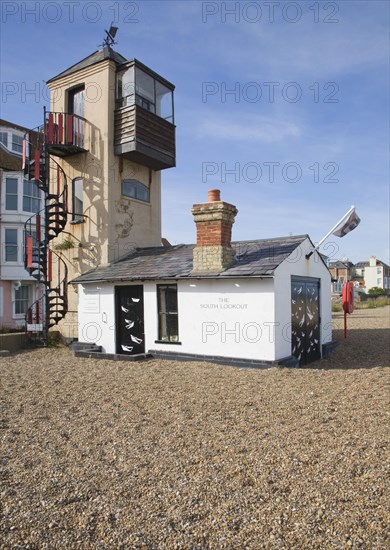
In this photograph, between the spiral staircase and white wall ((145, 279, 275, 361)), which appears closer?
white wall ((145, 279, 275, 361))

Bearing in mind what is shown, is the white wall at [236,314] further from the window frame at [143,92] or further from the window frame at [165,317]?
the window frame at [143,92]

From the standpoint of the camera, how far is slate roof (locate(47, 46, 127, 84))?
14.4 m

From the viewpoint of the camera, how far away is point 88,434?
551 cm

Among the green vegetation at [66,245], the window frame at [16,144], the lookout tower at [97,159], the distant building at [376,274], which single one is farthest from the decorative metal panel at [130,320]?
the distant building at [376,274]

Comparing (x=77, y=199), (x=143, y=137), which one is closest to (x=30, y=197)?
(x=77, y=199)

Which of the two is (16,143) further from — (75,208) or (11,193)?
(75,208)

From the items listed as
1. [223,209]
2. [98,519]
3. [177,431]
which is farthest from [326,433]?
[223,209]

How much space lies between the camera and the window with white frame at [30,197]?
2375 centimetres

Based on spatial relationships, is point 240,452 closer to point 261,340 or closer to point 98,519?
point 98,519

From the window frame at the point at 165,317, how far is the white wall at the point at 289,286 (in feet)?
9.17

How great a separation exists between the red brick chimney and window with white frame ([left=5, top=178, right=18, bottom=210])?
1592cm

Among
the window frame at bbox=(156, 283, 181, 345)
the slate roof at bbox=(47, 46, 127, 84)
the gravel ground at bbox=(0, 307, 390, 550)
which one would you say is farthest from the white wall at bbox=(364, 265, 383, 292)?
the gravel ground at bbox=(0, 307, 390, 550)

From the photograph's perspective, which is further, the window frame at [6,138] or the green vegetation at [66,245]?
the window frame at [6,138]

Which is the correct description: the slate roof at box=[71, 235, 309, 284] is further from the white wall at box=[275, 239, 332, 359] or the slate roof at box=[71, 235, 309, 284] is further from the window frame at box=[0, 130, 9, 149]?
the window frame at box=[0, 130, 9, 149]
